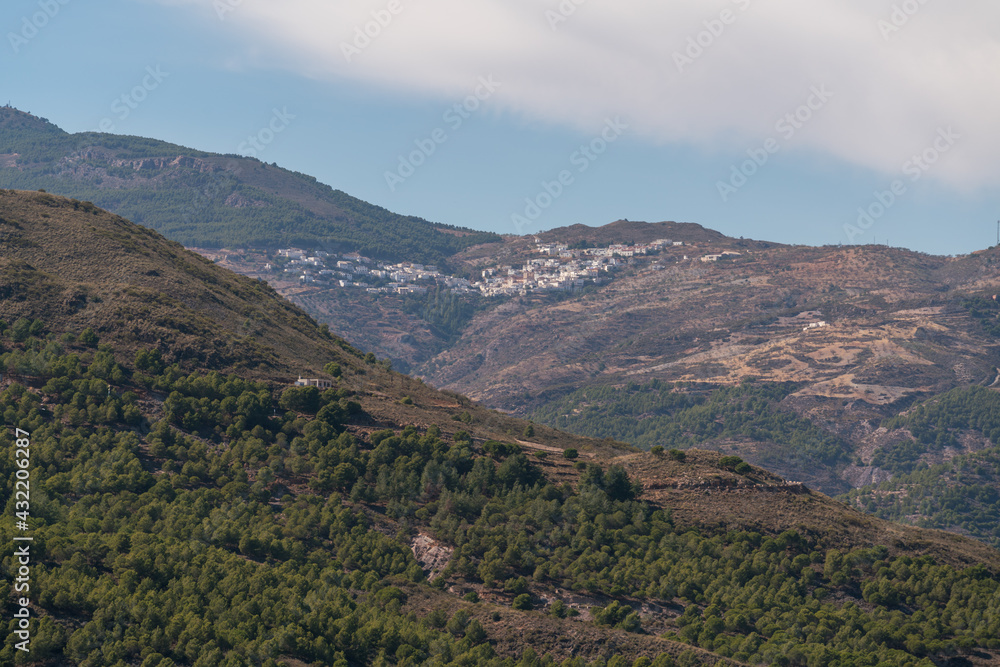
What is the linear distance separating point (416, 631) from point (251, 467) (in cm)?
2801

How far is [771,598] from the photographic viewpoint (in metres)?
80.0

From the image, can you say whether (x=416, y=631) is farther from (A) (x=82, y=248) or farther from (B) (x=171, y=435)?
(A) (x=82, y=248)

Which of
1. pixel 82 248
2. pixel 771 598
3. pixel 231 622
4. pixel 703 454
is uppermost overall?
pixel 82 248

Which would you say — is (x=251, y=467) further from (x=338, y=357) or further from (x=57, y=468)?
(x=338, y=357)

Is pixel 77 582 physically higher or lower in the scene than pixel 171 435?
lower

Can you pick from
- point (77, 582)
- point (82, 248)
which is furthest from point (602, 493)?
point (82, 248)

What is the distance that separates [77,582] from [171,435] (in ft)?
90.1

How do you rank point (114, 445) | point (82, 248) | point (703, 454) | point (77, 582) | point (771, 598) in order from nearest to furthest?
point (77, 582), point (771, 598), point (114, 445), point (703, 454), point (82, 248)

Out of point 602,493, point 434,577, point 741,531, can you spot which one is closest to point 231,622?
point 434,577

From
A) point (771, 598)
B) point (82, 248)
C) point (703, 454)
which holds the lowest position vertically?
point (771, 598)

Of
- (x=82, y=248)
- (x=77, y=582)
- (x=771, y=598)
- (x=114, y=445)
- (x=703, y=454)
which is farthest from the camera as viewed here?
(x=82, y=248)

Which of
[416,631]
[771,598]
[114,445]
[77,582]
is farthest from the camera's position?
[114,445]

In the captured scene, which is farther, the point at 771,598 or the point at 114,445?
the point at 114,445

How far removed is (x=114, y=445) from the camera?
288ft
